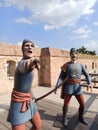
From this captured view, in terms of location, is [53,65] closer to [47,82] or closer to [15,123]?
[47,82]

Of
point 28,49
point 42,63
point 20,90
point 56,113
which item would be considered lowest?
point 56,113

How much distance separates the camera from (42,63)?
451 inches

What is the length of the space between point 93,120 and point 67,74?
1.32 m

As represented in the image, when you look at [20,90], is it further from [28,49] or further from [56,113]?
[56,113]

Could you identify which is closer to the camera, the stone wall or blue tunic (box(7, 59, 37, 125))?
blue tunic (box(7, 59, 37, 125))

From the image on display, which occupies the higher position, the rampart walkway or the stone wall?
the stone wall

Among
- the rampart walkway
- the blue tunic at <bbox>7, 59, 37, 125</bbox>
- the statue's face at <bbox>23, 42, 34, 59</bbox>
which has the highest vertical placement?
the statue's face at <bbox>23, 42, 34, 59</bbox>

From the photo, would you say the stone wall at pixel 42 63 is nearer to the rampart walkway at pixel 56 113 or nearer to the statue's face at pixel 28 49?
the rampart walkway at pixel 56 113

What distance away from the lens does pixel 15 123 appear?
3244 millimetres

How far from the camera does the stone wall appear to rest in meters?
9.28

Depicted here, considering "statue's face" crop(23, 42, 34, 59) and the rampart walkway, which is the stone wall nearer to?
the rampart walkway

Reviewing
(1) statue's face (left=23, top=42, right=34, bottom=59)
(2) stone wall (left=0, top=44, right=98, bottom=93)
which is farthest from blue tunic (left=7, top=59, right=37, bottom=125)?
(2) stone wall (left=0, top=44, right=98, bottom=93)

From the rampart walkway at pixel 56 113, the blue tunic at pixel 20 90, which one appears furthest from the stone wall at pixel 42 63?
the blue tunic at pixel 20 90

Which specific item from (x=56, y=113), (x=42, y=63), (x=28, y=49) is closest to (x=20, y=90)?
(x=28, y=49)
